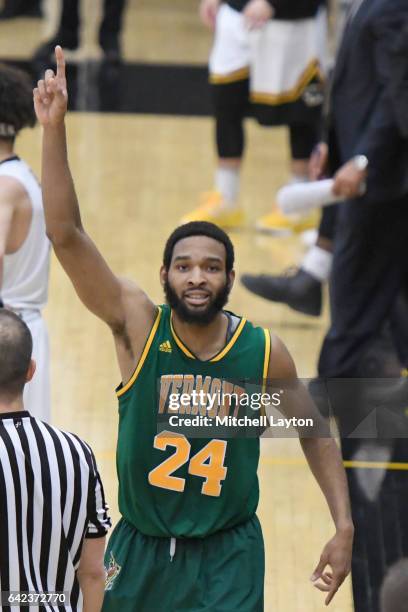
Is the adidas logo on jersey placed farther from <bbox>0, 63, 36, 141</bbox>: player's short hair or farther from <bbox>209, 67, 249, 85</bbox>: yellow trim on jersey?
<bbox>209, 67, 249, 85</bbox>: yellow trim on jersey

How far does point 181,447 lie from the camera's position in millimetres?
3793

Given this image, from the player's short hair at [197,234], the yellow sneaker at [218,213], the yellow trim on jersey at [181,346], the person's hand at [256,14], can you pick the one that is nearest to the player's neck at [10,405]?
the yellow trim on jersey at [181,346]

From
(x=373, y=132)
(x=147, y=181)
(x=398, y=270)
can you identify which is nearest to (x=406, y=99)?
(x=373, y=132)

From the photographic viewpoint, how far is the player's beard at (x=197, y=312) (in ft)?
12.4

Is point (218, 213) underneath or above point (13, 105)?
above

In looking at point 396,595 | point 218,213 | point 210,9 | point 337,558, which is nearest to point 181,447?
point 337,558

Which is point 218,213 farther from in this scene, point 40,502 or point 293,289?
point 40,502

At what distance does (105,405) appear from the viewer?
6.25m

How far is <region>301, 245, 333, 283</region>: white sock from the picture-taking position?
265 inches

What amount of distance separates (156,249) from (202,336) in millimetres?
4122

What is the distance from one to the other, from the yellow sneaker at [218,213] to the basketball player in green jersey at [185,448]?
438 cm

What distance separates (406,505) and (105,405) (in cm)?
151

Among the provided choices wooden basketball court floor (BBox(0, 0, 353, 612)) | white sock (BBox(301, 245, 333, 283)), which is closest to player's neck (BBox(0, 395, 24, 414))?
wooden basketball court floor (BBox(0, 0, 353, 612))

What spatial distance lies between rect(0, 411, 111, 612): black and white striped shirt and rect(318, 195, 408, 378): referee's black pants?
111 inches
